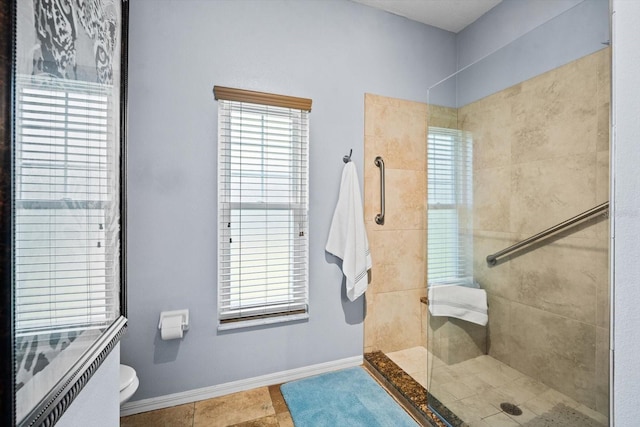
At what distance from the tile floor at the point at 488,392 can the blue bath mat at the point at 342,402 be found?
0.88 ft

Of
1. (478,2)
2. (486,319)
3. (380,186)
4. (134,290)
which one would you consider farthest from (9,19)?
(478,2)

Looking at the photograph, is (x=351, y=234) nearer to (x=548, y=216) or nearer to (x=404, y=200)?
(x=404, y=200)

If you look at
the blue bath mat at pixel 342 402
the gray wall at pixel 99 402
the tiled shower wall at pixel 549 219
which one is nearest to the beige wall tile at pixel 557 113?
the tiled shower wall at pixel 549 219

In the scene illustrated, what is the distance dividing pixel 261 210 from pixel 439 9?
2.09 metres

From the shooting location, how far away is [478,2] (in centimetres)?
218

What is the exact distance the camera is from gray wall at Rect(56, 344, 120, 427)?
647 mm

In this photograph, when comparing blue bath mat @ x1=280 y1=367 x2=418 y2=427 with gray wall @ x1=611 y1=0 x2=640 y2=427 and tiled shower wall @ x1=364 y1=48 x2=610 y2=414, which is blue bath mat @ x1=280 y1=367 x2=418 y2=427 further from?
gray wall @ x1=611 y1=0 x2=640 y2=427

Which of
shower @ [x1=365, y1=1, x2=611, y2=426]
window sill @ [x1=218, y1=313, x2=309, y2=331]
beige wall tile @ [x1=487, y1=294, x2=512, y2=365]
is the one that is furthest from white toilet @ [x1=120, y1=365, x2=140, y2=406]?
beige wall tile @ [x1=487, y1=294, x2=512, y2=365]

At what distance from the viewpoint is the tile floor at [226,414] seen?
155cm

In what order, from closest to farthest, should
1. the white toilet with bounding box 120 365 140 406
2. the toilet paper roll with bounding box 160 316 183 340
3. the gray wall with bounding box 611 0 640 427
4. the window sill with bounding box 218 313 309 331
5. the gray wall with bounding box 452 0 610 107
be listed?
the gray wall with bounding box 611 0 640 427 < the gray wall with bounding box 452 0 610 107 < the white toilet with bounding box 120 365 140 406 < the toilet paper roll with bounding box 160 316 183 340 < the window sill with bounding box 218 313 309 331

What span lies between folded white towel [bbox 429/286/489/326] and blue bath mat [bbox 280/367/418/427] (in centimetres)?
61

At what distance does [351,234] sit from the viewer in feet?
6.50

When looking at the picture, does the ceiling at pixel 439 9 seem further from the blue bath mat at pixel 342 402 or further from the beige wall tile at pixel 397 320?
the blue bath mat at pixel 342 402

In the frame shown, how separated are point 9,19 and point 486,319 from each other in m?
1.81
